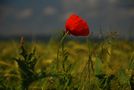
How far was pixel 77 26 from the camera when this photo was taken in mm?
1818

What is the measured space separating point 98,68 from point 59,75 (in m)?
0.21

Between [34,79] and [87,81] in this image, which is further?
[87,81]

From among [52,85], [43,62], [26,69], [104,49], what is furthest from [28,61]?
[43,62]

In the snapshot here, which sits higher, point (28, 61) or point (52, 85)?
point (28, 61)

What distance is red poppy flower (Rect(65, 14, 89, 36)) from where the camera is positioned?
1791 mm

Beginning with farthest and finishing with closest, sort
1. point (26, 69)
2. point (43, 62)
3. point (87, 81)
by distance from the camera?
point (43, 62)
point (87, 81)
point (26, 69)

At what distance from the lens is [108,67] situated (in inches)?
82.2

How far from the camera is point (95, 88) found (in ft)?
6.40

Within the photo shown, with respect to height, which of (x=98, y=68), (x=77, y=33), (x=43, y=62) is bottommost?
(x=43, y=62)

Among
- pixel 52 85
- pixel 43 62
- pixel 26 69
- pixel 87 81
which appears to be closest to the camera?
pixel 26 69

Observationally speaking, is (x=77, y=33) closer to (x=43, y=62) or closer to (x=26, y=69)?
(x=26, y=69)

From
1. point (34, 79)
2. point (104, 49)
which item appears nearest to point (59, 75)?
point (34, 79)

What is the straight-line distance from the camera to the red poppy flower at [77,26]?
179cm

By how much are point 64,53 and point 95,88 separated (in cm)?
24
